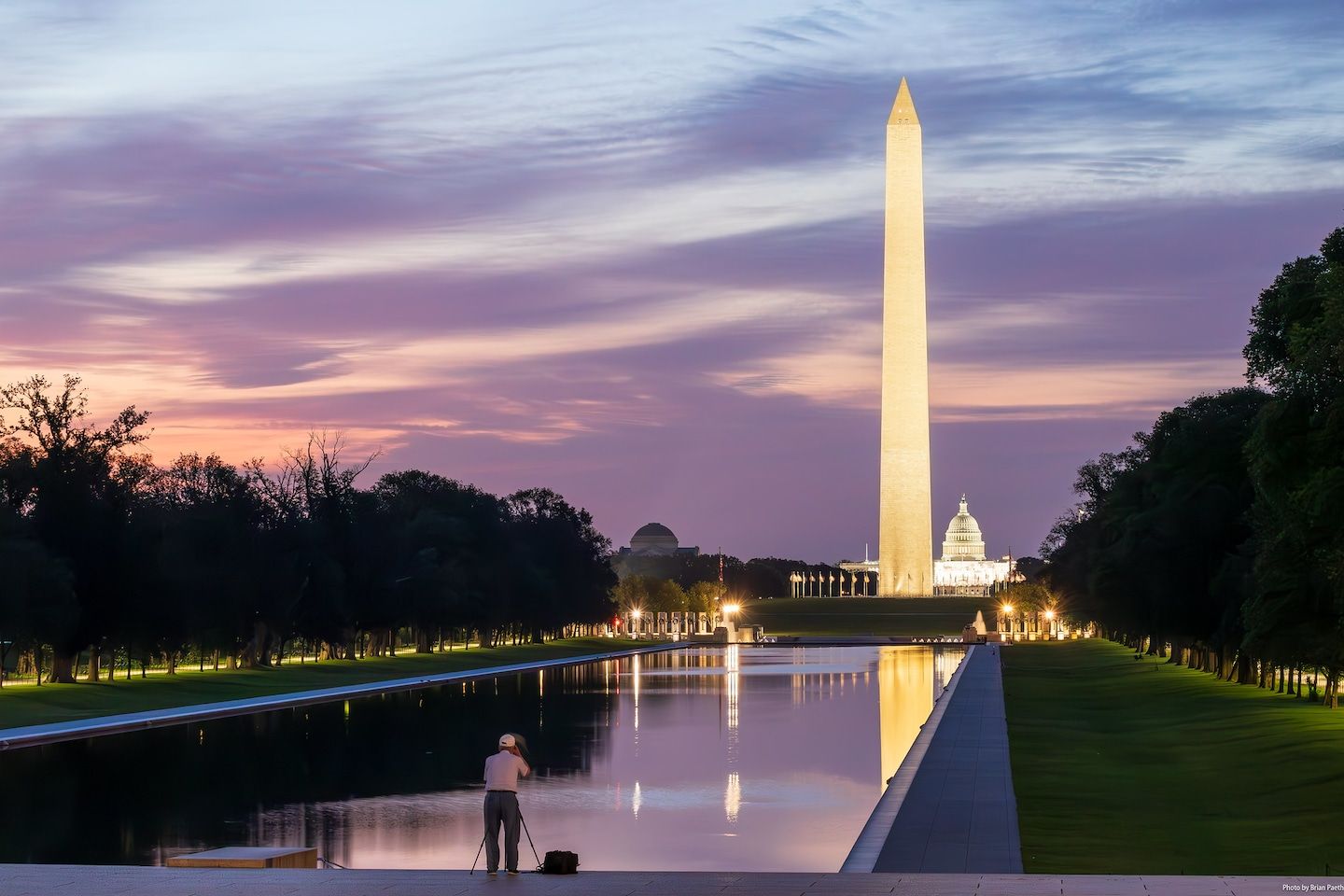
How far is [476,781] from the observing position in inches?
1225

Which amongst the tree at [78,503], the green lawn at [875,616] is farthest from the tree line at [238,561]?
the green lawn at [875,616]

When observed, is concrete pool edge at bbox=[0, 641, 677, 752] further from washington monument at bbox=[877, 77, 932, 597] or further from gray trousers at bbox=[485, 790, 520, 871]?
washington monument at bbox=[877, 77, 932, 597]

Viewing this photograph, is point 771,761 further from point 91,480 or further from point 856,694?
point 91,480

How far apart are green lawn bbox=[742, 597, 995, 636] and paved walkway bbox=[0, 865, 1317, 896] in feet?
380

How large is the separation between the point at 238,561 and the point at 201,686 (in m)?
10.3

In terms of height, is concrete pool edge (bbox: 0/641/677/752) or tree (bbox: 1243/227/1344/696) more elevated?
tree (bbox: 1243/227/1344/696)

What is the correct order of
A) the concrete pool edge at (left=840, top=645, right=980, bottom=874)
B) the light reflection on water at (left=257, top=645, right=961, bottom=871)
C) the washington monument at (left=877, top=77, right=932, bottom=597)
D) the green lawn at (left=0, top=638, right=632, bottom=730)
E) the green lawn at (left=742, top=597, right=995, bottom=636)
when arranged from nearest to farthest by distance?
the concrete pool edge at (left=840, top=645, right=980, bottom=874)
the light reflection on water at (left=257, top=645, right=961, bottom=871)
the green lawn at (left=0, top=638, right=632, bottom=730)
the washington monument at (left=877, top=77, right=932, bottom=597)
the green lawn at (left=742, top=597, right=995, bottom=636)

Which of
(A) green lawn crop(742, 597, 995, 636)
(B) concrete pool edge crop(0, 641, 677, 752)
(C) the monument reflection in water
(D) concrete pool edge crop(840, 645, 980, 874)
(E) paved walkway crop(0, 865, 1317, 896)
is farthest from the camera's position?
(A) green lawn crop(742, 597, 995, 636)

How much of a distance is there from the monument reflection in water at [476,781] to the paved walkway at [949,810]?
892 millimetres

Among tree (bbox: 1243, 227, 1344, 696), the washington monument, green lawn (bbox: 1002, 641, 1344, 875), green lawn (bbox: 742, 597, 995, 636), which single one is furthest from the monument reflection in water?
green lawn (bbox: 742, 597, 995, 636)

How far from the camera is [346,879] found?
1647 centimetres

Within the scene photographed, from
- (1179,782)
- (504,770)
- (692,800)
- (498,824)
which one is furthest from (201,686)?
(504,770)

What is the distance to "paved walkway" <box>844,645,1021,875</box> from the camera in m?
18.6

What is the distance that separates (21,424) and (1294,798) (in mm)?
45196
